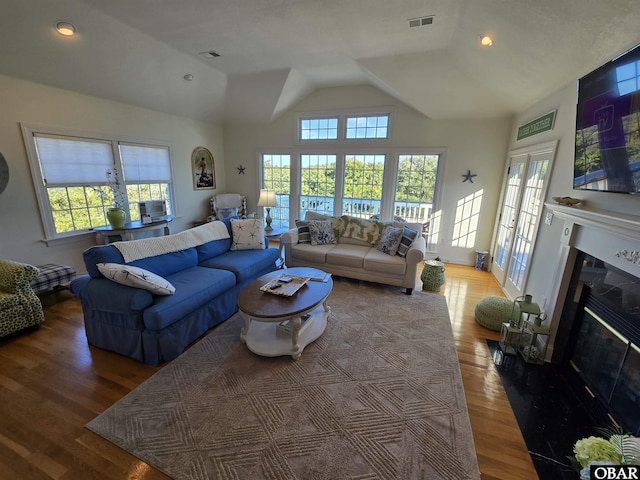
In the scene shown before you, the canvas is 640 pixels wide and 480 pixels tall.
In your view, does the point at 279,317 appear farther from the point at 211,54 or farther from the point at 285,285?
the point at 211,54

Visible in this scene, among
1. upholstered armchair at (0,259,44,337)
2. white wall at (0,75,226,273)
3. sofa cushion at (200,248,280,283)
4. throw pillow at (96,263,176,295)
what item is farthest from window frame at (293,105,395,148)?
upholstered armchair at (0,259,44,337)

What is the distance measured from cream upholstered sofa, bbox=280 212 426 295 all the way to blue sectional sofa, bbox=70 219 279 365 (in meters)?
1.35

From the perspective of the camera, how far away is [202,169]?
575 cm

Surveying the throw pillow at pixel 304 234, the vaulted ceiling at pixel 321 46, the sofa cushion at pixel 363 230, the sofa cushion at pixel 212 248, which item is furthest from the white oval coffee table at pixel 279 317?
the vaulted ceiling at pixel 321 46

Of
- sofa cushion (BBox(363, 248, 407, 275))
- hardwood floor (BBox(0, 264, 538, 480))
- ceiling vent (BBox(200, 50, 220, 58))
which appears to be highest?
ceiling vent (BBox(200, 50, 220, 58))

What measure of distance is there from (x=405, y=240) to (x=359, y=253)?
67cm

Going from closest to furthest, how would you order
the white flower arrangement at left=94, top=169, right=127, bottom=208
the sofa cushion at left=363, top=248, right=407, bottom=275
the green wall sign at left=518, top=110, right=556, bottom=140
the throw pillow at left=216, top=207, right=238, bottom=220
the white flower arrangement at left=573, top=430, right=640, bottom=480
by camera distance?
the white flower arrangement at left=573, top=430, right=640, bottom=480
the green wall sign at left=518, top=110, right=556, bottom=140
the sofa cushion at left=363, top=248, right=407, bottom=275
the white flower arrangement at left=94, top=169, right=127, bottom=208
the throw pillow at left=216, top=207, right=238, bottom=220

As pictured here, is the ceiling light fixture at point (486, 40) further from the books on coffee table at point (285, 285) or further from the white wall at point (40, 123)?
the white wall at point (40, 123)

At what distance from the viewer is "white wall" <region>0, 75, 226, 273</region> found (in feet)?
10.2

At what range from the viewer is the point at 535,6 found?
6.79 ft

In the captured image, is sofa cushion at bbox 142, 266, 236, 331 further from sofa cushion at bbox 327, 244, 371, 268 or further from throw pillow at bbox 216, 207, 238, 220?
throw pillow at bbox 216, 207, 238, 220

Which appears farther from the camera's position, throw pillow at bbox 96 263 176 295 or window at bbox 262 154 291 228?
window at bbox 262 154 291 228

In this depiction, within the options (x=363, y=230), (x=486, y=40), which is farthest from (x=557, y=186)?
(x=363, y=230)

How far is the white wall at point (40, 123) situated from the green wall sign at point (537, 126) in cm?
566
